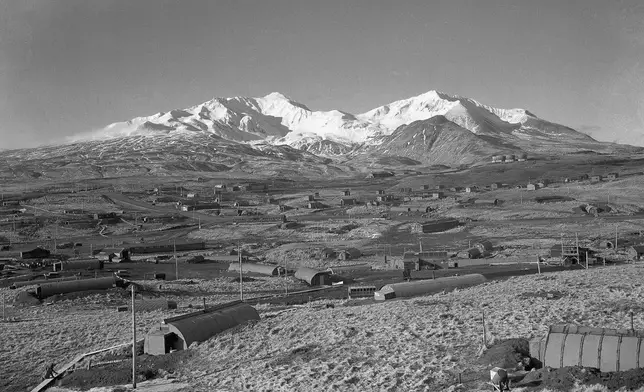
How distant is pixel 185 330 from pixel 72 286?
67.9 ft

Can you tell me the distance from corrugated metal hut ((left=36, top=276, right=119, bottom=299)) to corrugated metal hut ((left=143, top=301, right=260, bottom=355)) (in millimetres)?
18592

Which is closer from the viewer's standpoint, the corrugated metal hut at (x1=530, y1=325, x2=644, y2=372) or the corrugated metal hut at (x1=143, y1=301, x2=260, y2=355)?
the corrugated metal hut at (x1=530, y1=325, x2=644, y2=372)

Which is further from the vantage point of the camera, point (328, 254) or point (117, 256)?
point (117, 256)

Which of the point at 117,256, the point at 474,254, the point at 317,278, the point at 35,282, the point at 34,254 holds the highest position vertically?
the point at 34,254

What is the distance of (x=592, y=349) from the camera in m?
17.3

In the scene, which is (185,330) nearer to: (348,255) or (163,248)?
(348,255)

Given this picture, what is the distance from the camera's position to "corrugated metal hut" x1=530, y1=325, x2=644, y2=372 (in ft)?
55.1

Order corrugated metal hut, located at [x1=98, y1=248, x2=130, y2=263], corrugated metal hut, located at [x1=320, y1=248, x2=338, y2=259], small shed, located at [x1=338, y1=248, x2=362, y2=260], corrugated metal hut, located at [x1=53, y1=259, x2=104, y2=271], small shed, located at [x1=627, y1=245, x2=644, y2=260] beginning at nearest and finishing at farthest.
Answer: small shed, located at [x1=627, y1=245, x2=644, y2=260] → corrugated metal hut, located at [x1=53, y1=259, x2=104, y2=271] → small shed, located at [x1=338, y1=248, x2=362, y2=260] → corrugated metal hut, located at [x1=320, y1=248, x2=338, y2=259] → corrugated metal hut, located at [x1=98, y1=248, x2=130, y2=263]

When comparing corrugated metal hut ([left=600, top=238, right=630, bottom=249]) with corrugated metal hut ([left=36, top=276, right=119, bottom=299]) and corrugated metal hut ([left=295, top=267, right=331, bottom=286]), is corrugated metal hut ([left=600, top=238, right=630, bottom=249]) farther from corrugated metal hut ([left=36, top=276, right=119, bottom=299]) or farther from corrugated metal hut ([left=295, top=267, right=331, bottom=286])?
corrugated metal hut ([left=36, top=276, right=119, bottom=299])

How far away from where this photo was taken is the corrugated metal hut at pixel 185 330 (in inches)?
958

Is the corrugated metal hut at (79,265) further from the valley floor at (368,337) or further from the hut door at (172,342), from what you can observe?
the hut door at (172,342)

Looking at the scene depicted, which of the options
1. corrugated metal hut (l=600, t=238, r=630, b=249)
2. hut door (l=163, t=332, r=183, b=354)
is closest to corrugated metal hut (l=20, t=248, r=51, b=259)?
hut door (l=163, t=332, r=183, b=354)

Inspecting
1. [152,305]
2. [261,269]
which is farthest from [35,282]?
[261,269]

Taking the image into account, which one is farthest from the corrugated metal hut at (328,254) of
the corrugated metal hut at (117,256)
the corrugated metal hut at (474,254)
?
the corrugated metal hut at (117,256)
